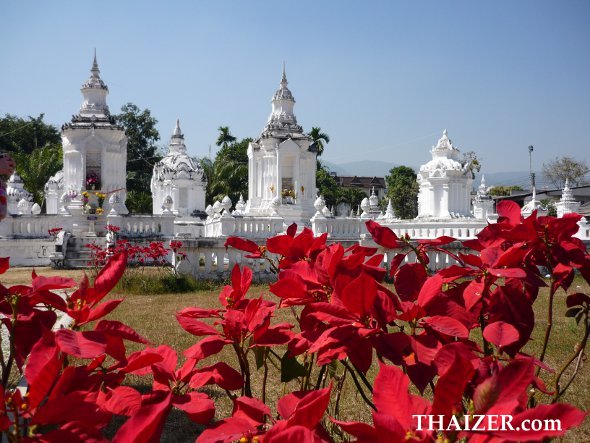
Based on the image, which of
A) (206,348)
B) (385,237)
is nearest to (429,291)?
(385,237)

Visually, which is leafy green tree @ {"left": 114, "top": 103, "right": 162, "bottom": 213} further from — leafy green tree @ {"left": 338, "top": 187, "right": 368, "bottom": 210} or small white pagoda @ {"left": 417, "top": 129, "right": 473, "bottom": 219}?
small white pagoda @ {"left": 417, "top": 129, "right": 473, "bottom": 219}

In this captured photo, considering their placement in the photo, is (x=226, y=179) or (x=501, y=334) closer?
(x=501, y=334)

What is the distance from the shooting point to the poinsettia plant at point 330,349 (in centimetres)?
108

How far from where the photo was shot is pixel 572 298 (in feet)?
6.72

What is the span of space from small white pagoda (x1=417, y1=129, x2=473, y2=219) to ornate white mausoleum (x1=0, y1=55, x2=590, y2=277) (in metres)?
0.04

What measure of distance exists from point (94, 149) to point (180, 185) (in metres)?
5.88

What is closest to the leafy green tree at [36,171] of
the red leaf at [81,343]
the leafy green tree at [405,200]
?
the leafy green tree at [405,200]

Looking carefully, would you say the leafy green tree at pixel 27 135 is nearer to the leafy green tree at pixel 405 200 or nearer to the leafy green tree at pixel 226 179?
the leafy green tree at pixel 226 179

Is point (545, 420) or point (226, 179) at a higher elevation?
point (226, 179)

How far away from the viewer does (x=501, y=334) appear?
142 centimetres

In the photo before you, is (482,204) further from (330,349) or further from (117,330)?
(117,330)

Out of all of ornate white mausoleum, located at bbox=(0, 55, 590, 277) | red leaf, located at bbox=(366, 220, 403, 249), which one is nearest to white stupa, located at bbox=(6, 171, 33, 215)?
ornate white mausoleum, located at bbox=(0, 55, 590, 277)

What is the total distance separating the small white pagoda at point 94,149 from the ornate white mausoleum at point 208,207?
0.15ft

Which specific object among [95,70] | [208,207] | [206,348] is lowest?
[206,348]
